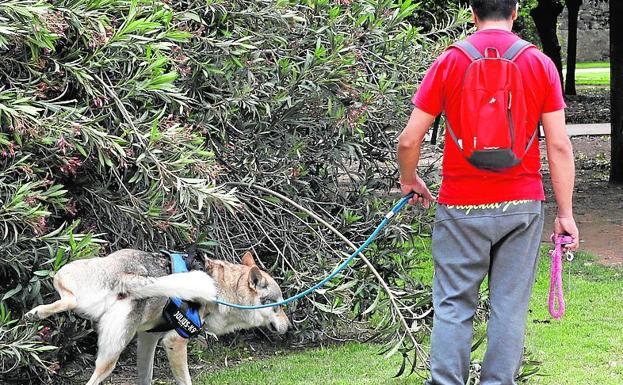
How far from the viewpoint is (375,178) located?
8.88m

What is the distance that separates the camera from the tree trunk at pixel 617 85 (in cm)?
1658

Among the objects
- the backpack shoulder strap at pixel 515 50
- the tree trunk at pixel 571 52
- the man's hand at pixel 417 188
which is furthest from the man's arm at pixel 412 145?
the tree trunk at pixel 571 52

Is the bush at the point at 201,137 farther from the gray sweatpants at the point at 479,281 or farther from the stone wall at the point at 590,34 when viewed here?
the stone wall at the point at 590,34

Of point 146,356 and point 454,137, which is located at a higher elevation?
point 454,137

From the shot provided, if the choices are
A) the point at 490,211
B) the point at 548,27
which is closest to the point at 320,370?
the point at 490,211

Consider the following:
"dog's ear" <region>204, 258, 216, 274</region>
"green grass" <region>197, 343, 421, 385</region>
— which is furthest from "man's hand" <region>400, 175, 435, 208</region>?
"green grass" <region>197, 343, 421, 385</region>

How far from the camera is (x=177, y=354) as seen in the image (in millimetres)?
6598

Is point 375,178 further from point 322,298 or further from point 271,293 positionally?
point 271,293

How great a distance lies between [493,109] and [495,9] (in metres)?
0.55

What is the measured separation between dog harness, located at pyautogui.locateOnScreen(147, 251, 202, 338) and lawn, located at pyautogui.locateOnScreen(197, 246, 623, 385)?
3.24 ft

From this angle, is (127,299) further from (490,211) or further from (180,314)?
(490,211)

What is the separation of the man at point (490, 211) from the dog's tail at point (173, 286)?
1.50 metres

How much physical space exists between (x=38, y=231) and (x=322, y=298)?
10.4 feet

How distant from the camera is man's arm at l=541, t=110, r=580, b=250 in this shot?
199 inches
